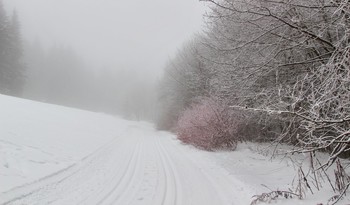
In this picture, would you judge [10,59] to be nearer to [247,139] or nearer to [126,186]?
[247,139]

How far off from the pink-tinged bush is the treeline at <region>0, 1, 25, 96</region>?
35.0m

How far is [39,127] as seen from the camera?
12.1 meters

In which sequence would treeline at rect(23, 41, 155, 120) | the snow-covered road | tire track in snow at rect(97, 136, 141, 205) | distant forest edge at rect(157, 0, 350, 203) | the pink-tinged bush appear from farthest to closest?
treeline at rect(23, 41, 155, 120), the pink-tinged bush, tire track in snow at rect(97, 136, 141, 205), the snow-covered road, distant forest edge at rect(157, 0, 350, 203)

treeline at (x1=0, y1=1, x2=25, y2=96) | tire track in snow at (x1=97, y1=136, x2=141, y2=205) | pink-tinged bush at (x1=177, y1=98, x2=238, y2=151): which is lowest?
tire track in snow at (x1=97, y1=136, x2=141, y2=205)

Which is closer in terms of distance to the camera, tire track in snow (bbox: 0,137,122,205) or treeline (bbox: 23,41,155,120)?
tire track in snow (bbox: 0,137,122,205)

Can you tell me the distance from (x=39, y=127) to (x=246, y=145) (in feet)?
28.9

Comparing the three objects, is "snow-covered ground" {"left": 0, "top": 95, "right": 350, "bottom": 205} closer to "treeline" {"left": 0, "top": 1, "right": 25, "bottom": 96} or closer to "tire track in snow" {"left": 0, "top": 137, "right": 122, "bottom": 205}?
"tire track in snow" {"left": 0, "top": 137, "right": 122, "bottom": 205}

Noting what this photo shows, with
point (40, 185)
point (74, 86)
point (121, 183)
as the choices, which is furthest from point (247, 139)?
point (74, 86)

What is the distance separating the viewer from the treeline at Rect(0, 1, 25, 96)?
4336 centimetres

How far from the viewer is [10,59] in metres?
45.6

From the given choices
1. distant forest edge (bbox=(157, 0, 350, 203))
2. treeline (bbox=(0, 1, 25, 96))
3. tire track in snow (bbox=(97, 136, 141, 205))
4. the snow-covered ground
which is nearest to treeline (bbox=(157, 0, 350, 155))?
distant forest edge (bbox=(157, 0, 350, 203))

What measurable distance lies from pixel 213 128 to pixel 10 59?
132ft

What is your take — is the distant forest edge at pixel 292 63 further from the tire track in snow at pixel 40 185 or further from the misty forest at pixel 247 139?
the tire track in snow at pixel 40 185

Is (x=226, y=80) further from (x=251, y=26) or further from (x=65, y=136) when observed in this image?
(x=65, y=136)
